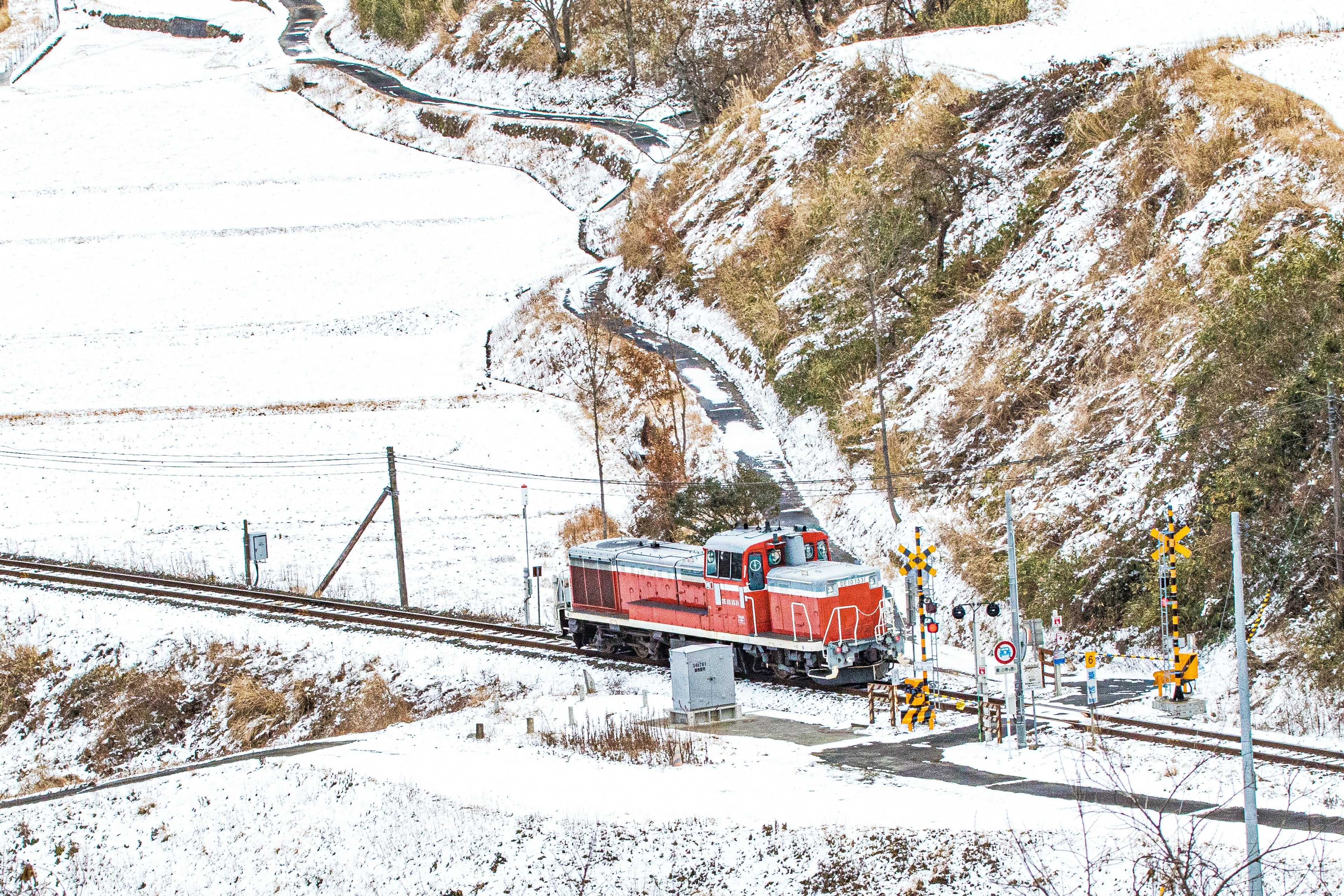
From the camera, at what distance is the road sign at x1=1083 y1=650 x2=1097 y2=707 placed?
24.0 metres

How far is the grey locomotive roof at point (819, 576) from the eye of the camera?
2630cm

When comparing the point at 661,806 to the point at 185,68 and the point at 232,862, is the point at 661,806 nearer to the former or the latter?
the point at 232,862

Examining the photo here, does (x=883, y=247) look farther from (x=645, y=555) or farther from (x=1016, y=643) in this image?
(x=1016, y=643)

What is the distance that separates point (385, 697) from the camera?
107 feet

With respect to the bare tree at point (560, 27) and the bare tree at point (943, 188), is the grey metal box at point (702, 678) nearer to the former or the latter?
the bare tree at point (943, 188)

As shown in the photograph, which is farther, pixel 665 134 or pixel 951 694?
pixel 665 134

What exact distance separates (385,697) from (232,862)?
985 cm

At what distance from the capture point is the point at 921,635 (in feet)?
81.5

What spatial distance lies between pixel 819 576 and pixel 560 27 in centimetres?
7989

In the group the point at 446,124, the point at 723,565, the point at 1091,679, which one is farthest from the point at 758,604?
the point at 446,124

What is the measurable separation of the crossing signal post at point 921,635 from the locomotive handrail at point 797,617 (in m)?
2.54

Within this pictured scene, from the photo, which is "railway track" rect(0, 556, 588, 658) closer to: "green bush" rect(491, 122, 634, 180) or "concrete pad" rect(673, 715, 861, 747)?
"concrete pad" rect(673, 715, 861, 747)

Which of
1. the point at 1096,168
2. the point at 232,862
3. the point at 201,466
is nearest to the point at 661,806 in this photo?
the point at 232,862

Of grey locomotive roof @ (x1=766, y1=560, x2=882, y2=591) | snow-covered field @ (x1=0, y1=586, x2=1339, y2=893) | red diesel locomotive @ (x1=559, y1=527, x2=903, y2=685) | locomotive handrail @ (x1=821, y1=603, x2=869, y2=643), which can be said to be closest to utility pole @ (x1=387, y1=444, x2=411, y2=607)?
red diesel locomotive @ (x1=559, y1=527, x2=903, y2=685)
